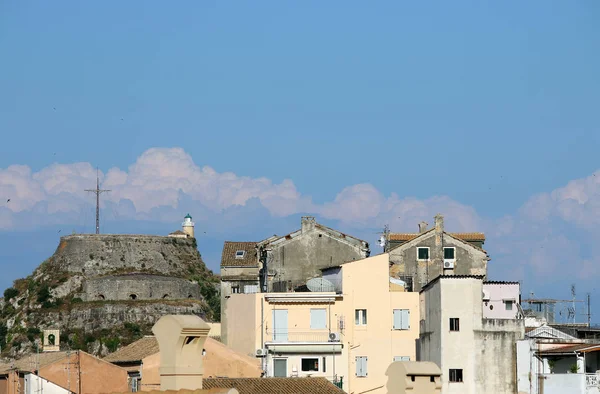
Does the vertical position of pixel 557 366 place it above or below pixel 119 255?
below

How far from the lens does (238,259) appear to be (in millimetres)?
85750

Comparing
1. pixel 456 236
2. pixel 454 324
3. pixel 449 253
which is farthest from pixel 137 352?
pixel 456 236

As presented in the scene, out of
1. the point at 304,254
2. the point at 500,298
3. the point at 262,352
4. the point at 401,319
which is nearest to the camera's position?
the point at 262,352

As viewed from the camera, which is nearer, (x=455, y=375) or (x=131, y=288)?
(x=455, y=375)

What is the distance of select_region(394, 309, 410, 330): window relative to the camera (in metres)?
64.2

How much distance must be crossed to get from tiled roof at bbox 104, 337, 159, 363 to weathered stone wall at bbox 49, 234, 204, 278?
76.1 metres

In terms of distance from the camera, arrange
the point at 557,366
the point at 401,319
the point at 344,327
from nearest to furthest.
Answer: the point at 557,366
the point at 344,327
the point at 401,319

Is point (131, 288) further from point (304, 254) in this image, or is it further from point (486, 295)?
point (486, 295)

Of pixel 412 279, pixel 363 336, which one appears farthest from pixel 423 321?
pixel 412 279

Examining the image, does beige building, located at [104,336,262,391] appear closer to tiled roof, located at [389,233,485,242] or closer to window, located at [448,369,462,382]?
window, located at [448,369,462,382]

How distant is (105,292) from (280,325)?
74.8 m

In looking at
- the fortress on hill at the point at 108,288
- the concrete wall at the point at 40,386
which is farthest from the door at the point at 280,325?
the fortress on hill at the point at 108,288

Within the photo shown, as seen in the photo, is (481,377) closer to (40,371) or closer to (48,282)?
(40,371)

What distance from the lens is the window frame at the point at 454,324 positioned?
189 feet
